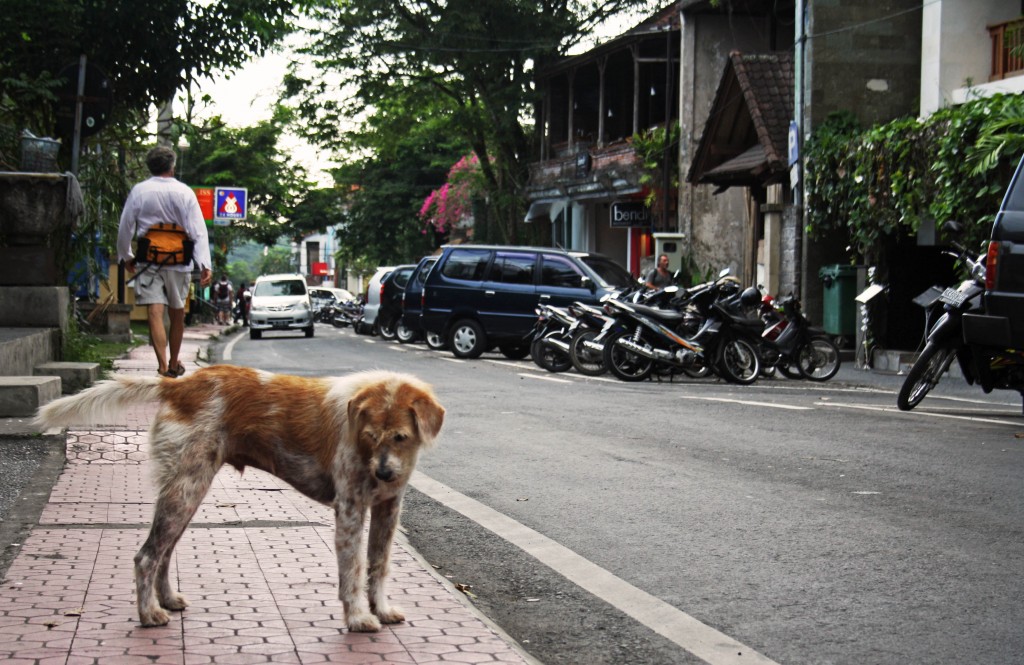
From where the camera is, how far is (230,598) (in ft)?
15.5

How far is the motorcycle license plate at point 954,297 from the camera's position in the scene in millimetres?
10930

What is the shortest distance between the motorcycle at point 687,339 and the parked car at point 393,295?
1410 cm

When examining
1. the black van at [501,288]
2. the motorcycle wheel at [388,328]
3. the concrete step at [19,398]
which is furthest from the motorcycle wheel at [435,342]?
the concrete step at [19,398]

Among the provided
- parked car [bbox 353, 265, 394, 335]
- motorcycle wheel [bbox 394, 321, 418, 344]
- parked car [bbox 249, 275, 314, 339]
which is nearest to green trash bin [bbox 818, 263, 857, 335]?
motorcycle wheel [bbox 394, 321, 418, 344]

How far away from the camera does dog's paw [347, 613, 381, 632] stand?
4332 mm

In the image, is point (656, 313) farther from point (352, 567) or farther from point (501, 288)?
point (352, 567)

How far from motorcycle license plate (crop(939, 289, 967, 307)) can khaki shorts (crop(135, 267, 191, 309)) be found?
612cm

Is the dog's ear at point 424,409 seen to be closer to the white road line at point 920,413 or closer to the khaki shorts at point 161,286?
the khaki shorts at point 161,286

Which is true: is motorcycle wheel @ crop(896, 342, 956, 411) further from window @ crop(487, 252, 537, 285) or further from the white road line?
window @ crop(487, 252, 537, 285)

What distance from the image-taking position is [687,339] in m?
16.5

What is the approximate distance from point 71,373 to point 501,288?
12226 millimetres

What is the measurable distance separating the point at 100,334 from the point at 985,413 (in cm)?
1650

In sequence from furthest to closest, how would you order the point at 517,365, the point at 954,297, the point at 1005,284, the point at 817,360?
the point at 517,365, the point at 817,360, the point at 954,297, the point at 1005,284

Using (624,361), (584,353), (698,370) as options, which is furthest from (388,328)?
(698,370)
